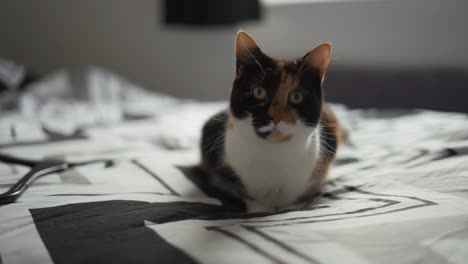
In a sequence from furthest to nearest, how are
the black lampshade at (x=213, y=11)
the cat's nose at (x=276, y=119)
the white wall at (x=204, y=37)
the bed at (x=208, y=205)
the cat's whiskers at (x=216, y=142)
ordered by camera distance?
the black lampshade at (x=213, y=11) < the white wall at (x=204, y=37) < the cat's whiskers at (x=216, y=142) < the cat's nose at (x=276, y=119) < the bed at (x=208, y=205)

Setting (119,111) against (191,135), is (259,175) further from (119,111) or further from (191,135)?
(119,111)

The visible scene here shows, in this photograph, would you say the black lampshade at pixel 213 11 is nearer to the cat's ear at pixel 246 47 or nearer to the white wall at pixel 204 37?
the white wall at pixel 204 37

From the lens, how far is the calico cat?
81cm

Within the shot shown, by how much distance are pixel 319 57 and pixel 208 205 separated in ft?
1.11

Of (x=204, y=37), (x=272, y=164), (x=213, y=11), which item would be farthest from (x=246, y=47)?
(x=204, y=37)

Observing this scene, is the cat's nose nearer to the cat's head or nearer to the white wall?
the cat's head

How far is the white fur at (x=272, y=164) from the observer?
85 centimetres

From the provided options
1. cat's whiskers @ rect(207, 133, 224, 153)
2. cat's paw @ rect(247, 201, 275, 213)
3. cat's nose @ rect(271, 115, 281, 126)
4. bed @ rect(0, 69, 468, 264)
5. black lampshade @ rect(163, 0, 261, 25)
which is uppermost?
black lampshade @ rect(163, 0, 261, 25)

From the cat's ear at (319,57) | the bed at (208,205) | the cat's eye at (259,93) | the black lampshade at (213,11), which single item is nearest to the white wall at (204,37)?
the black lampshade at (213,11)

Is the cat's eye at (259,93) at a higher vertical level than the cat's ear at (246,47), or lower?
lower

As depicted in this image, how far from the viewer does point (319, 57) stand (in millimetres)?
860

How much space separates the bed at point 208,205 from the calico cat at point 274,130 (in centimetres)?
6

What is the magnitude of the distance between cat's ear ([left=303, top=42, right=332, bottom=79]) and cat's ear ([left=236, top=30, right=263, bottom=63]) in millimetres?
91

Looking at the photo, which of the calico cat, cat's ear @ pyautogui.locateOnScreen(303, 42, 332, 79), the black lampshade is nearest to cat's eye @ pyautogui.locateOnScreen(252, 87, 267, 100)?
the calico cat
